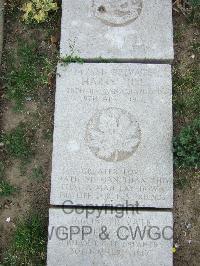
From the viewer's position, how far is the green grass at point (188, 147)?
5.20m

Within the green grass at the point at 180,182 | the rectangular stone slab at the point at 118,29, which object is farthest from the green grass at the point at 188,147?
the rectangular stone slab at the point at 118,29

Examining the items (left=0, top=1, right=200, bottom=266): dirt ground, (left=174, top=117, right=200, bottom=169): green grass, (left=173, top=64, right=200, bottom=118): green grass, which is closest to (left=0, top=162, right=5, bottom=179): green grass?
(left=0, top=1, right=200, bottom=266): dirt ground

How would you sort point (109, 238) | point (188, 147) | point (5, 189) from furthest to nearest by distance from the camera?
point (5, 189) < point (188, 147) < point (109, 238)

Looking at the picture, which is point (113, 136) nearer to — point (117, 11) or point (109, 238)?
point (109, 238)

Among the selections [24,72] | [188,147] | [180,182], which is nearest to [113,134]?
[188,147]

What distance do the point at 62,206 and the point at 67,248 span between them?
0.44 meters

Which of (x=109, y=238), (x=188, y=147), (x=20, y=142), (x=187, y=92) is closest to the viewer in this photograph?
(x=109, y=238)

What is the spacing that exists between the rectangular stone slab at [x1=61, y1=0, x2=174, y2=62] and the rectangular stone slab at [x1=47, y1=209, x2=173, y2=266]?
178 cm

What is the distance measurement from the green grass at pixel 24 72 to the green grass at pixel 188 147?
67.4 inches

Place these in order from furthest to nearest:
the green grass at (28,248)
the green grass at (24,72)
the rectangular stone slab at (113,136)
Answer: the green grass at (24,72) < the green grass at (28,248) < the rectangular stone slab at (113,136)

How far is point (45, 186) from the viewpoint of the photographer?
18.2 feet

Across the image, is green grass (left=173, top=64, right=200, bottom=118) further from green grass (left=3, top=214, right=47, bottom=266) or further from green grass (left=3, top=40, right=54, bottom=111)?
green grass (left=3, top=214, right=47, bottom=266)

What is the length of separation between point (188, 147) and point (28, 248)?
204 cm

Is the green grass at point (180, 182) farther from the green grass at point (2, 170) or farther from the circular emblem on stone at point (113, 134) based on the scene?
the green grass at point (2, 170)
